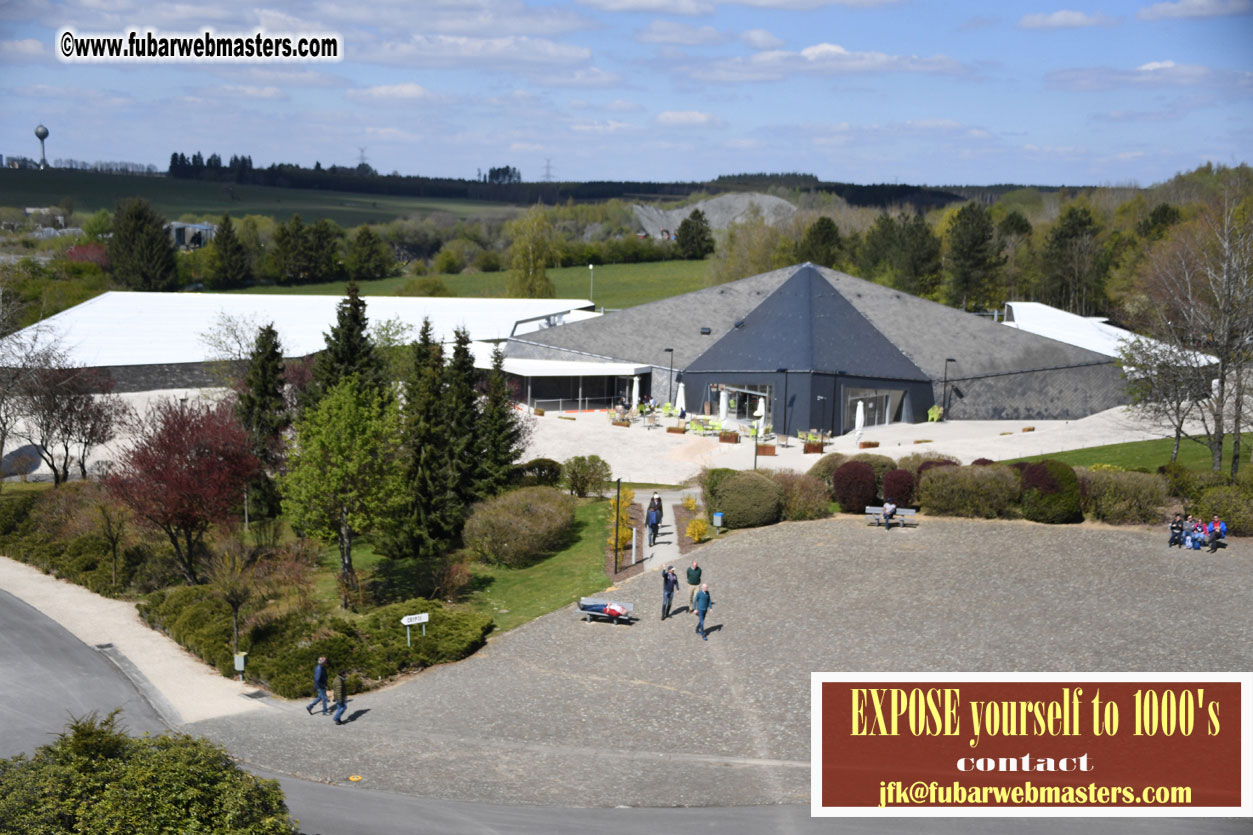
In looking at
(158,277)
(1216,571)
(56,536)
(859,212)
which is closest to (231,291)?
(158,277)

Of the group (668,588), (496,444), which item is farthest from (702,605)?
(496,444)

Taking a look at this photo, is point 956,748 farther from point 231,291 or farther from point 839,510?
point 231,291

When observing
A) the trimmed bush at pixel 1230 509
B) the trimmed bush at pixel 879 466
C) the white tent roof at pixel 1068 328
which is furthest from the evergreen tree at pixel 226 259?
the trimmed bush at pixel 1230 509

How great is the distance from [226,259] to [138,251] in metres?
8.23

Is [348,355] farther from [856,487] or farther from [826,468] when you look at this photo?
[856,487]

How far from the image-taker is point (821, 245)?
96.4 m

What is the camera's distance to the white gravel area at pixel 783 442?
4169cm

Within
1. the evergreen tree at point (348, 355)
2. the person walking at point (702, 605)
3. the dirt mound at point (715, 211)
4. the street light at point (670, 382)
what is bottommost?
the person walking at point (702, 605)

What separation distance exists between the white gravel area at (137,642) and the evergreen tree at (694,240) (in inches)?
4312

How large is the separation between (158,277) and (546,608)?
8871cm

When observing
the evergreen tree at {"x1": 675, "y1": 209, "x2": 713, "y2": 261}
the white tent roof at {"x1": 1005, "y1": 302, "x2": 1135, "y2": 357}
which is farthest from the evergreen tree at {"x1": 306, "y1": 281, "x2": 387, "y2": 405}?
the evergreen tree at {"x1": 675, "y1": 209, "x2": 713, "y2": 261}

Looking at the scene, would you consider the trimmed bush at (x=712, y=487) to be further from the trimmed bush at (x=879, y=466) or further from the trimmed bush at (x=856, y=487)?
the trimmed bush at (x=879, y=466)

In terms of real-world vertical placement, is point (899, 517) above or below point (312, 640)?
above

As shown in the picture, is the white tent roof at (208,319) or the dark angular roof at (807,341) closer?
the dark angular roof at (807,341)
